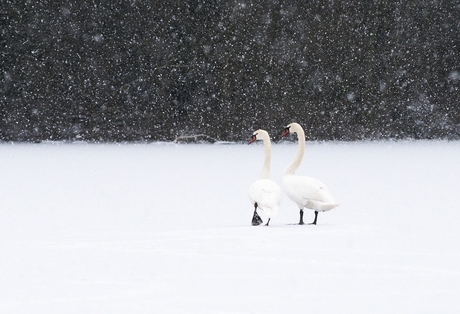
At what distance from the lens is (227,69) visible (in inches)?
411

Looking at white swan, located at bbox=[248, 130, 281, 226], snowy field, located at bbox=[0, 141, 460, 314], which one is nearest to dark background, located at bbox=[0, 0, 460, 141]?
snowy field, located at bbox=[0, 141, 460, 314]

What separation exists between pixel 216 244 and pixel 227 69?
6.86 m

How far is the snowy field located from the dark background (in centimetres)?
279

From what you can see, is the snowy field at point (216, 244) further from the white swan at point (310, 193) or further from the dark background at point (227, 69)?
the dark background at point (227, 69)

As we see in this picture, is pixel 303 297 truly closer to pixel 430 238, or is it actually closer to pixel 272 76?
pixel 430 238

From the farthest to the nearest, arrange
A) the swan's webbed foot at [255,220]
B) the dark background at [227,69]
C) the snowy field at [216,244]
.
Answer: the dark background at [227,69]
the swan's webbed foot at [255,220]
the snowy field at [216,244]

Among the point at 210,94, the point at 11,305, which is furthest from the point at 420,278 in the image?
the point at 210,94

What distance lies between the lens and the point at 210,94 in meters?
10.5

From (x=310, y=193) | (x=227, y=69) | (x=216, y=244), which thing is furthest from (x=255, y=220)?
(x=227, y=69)

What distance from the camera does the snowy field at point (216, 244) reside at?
2777mm

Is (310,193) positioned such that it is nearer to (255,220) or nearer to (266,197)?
(266,197)

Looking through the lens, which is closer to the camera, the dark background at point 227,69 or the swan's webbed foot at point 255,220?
the swan's webbed foot at point 255,220

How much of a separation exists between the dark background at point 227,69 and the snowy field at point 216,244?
2.79 m

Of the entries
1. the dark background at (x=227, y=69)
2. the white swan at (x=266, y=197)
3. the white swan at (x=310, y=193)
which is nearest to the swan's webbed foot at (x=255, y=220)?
the white swan at (x=266, y=197)
